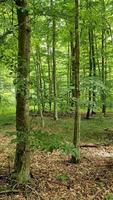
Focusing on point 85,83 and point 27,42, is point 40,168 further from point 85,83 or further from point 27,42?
point 27,42

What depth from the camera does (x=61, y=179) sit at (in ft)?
28.1

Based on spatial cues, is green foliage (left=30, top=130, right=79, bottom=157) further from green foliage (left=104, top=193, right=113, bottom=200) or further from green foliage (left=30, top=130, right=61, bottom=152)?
green foliage (left=104, top=193, right=113, bottom=200)

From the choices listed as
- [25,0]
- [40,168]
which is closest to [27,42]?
[25,0]

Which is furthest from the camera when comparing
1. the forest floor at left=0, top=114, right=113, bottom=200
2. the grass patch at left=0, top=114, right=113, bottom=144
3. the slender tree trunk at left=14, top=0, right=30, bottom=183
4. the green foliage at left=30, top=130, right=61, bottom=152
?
the grass patch at left=0, top=114, right=113, bottom=144

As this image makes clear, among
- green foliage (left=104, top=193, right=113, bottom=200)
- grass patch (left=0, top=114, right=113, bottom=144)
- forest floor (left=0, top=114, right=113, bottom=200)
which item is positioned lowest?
grass patch (left=0, top=114, right=113, bottom=144)

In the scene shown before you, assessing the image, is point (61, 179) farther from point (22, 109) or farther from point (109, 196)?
point (22, 109)

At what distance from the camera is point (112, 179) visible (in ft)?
29.1

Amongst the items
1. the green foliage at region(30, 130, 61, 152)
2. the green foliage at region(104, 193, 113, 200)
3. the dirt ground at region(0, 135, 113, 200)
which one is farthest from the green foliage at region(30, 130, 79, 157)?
the green foliage at region(104, 193, 113, 200)

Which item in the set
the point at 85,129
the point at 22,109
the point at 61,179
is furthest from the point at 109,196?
the point at 85,129

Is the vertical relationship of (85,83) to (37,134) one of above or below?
above

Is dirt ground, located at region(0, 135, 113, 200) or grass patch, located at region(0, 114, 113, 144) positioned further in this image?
grass patch, located at region(0, 114, 113, 144)

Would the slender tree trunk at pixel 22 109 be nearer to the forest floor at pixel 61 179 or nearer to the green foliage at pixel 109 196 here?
the forest floor at pixel 61 179

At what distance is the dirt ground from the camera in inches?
294

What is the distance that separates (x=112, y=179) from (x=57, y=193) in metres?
1.96
